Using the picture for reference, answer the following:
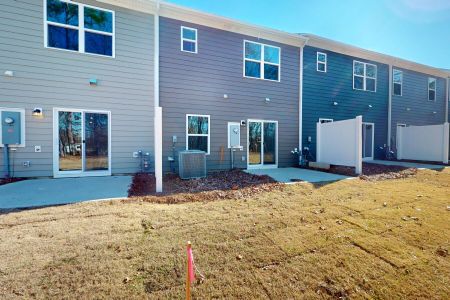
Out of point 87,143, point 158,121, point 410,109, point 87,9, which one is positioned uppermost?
point 87,9

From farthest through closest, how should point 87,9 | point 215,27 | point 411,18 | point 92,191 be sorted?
point 411,18 → point 215,27 → point 87,9 → point 92,191

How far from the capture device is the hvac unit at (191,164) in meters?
7.13

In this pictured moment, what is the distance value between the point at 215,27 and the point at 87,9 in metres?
4.21

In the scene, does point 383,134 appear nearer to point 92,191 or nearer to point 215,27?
point 215,27

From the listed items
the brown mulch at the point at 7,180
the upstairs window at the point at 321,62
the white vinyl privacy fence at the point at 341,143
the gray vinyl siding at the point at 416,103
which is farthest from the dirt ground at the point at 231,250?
the gray vinyl siding at the point at 416,103

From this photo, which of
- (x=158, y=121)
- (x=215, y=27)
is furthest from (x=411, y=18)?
(x=158, y=121)

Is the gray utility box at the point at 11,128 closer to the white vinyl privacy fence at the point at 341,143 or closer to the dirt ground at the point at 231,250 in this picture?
the dirt ground at the point at 231,250

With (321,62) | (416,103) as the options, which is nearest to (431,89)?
(416,103)

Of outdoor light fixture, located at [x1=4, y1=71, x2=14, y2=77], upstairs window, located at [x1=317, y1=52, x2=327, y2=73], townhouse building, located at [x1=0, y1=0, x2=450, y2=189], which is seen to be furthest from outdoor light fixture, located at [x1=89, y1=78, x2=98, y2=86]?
upstairs window, located at [x1=317, y1=52, x2=327, y2=73]

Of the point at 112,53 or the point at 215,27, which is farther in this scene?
the point at 215,27

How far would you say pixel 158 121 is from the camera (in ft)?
18.1

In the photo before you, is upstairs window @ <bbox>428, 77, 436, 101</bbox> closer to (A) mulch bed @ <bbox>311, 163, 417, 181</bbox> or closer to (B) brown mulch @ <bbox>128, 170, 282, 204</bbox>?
(A) mulch bed @ <bbox>311, 163, 417, 181</bbox>

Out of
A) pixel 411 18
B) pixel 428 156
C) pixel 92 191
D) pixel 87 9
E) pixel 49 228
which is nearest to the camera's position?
pixel 49 228

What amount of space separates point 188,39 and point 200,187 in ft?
18.1
